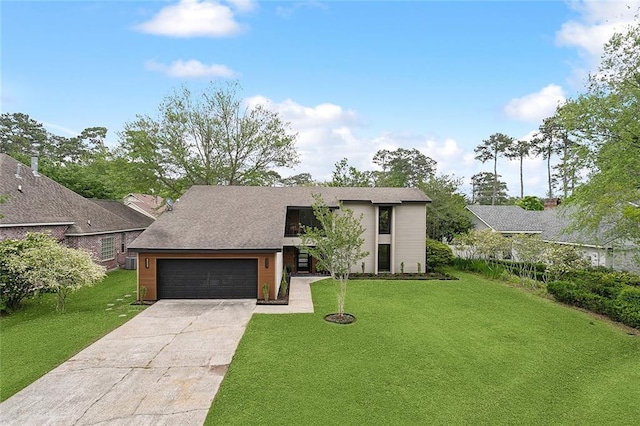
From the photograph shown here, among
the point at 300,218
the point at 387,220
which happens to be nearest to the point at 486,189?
the point at 387,220

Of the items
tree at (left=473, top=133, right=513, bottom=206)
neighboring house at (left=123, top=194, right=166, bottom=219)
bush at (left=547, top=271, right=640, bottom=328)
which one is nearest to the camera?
bush at (left=547, top=271, right=640, bottom=328)

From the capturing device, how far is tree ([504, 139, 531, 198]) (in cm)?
4797

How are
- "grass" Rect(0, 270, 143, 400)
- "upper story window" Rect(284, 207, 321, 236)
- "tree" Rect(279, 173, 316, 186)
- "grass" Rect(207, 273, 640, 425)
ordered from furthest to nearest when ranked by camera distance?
1. "tree" Rect(279, 173, 316, 186)
2. "upper story window" Rect(284, 207, 321, 236)
3. "grass" Rect(0, 270, 143, 400)
4. "grass" Rect(207, 273, 640, 425)

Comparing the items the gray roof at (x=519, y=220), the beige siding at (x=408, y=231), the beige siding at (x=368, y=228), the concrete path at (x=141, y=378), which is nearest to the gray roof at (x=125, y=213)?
the concrete path at (x=141, y=378)

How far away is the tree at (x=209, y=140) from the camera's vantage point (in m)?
26.3

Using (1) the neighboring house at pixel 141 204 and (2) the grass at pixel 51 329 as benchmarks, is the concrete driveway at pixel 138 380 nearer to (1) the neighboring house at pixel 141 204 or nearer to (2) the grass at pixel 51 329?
(2) the grass at pixel 51 329

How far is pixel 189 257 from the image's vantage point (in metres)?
13.9

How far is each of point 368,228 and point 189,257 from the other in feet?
35.7

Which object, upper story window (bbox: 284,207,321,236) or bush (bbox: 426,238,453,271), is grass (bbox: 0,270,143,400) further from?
bush (bbox: 426,238,453,271)

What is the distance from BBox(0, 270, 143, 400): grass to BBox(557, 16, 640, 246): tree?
17.0 meters

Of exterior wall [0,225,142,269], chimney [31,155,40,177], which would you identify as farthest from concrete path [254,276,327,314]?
chimney [31,155,40,177]

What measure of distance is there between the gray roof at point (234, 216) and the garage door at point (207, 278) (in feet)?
2.67

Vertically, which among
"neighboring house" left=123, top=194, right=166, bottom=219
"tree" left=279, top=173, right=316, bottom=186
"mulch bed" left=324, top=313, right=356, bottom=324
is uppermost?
"tree" left=279, top=173, right=316, bottom=186

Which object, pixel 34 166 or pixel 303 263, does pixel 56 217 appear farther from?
pixel 303 263
